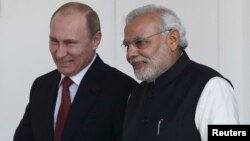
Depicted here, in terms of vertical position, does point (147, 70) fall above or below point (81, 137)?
above

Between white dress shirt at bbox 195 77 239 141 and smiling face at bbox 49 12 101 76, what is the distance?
2.11ft

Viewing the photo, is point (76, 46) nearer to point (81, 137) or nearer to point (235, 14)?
point (81, 137)

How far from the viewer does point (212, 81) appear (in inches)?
97.8

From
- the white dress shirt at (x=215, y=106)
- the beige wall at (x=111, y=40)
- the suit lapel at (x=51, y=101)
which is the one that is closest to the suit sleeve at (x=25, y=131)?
the suit lapel at (x=51, y=101)

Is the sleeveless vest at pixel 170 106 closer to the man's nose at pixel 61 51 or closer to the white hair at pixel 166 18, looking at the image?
the white hair at pixel 166 18

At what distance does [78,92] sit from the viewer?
2916 millimetres

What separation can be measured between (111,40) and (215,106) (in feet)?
6.35

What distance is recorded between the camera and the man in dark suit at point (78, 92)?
284 centimetres

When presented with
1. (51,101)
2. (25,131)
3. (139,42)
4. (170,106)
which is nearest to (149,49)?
(139,42)

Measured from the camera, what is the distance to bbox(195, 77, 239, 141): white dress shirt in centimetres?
237

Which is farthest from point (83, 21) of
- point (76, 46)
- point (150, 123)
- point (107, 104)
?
point (150, 123)

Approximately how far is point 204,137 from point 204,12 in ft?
6.85

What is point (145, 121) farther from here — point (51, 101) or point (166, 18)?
point (51, 101)

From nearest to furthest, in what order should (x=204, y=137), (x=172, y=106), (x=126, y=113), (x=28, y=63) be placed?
(x=204, y=137)
(x=172, y=106)
(x=126, y=113)
(x=28, y=63)
